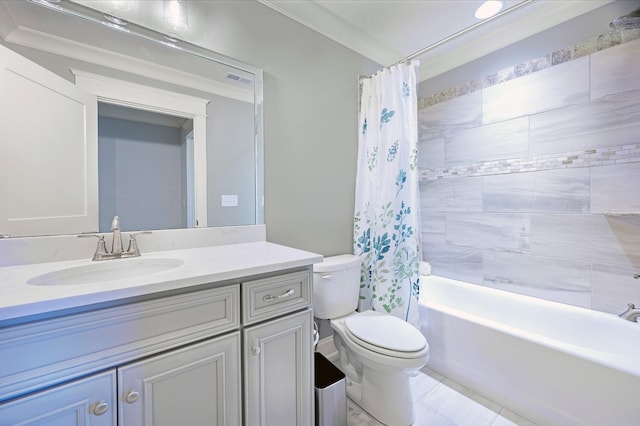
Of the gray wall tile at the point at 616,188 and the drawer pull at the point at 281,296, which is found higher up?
the gray wall tile at the point at 616,188

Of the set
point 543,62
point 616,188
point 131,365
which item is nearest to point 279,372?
point 131,365

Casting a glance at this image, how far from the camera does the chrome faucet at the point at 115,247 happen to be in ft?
3.50

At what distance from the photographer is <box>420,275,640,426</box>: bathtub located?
1.15 meters

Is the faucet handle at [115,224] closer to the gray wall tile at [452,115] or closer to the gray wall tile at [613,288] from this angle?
the gray wall tile at [452,115]

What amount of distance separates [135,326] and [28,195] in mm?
777

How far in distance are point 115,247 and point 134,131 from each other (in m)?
0.54

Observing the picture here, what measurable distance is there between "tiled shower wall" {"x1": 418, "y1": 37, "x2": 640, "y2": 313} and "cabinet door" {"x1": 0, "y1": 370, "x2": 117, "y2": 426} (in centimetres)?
238

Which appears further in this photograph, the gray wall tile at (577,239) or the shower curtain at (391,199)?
the shower curtain at (391,199)

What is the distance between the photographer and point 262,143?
1.58 m

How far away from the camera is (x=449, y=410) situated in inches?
57.2

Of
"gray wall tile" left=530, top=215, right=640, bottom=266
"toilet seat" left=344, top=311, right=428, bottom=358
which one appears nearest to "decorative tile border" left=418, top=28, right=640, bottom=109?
"gray wall tile" left=530, top=215, right=640, bottom=266

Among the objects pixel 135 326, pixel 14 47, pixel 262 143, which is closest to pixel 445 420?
pixel 135 326

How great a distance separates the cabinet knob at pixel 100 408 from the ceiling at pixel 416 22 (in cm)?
200

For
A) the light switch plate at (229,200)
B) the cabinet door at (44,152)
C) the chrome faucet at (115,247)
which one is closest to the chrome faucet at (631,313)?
the light switch plate at (229,200)
